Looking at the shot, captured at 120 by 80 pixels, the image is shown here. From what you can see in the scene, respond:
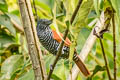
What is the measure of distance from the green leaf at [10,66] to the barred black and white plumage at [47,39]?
10.9 inches

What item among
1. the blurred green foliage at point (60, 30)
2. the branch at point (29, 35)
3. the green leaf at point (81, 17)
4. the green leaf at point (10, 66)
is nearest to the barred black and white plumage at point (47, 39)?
the blurred green foliage at point (60, 30)

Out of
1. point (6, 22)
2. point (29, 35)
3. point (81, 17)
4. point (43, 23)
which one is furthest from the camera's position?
point (43, 23)

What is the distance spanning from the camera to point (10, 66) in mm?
3080

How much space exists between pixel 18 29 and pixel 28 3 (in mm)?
1635

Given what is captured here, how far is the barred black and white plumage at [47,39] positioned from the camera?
3.14m

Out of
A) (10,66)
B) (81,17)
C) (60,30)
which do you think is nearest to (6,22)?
(10,66)

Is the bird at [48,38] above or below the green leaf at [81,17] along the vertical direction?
below

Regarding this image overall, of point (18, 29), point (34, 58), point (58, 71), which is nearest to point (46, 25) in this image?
point (18, 29)

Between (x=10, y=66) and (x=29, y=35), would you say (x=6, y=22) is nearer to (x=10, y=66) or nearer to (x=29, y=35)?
(x=10, y=66)

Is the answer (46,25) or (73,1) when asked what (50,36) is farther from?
(73,1)

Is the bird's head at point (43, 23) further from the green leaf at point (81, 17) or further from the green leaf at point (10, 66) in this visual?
the green leaf at point (81, 17)

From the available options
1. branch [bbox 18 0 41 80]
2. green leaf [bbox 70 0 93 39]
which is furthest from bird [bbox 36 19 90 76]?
green leaf [bbox 70 0 93 39]

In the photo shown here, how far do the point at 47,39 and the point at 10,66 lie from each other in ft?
1.49

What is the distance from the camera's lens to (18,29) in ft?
11.7
